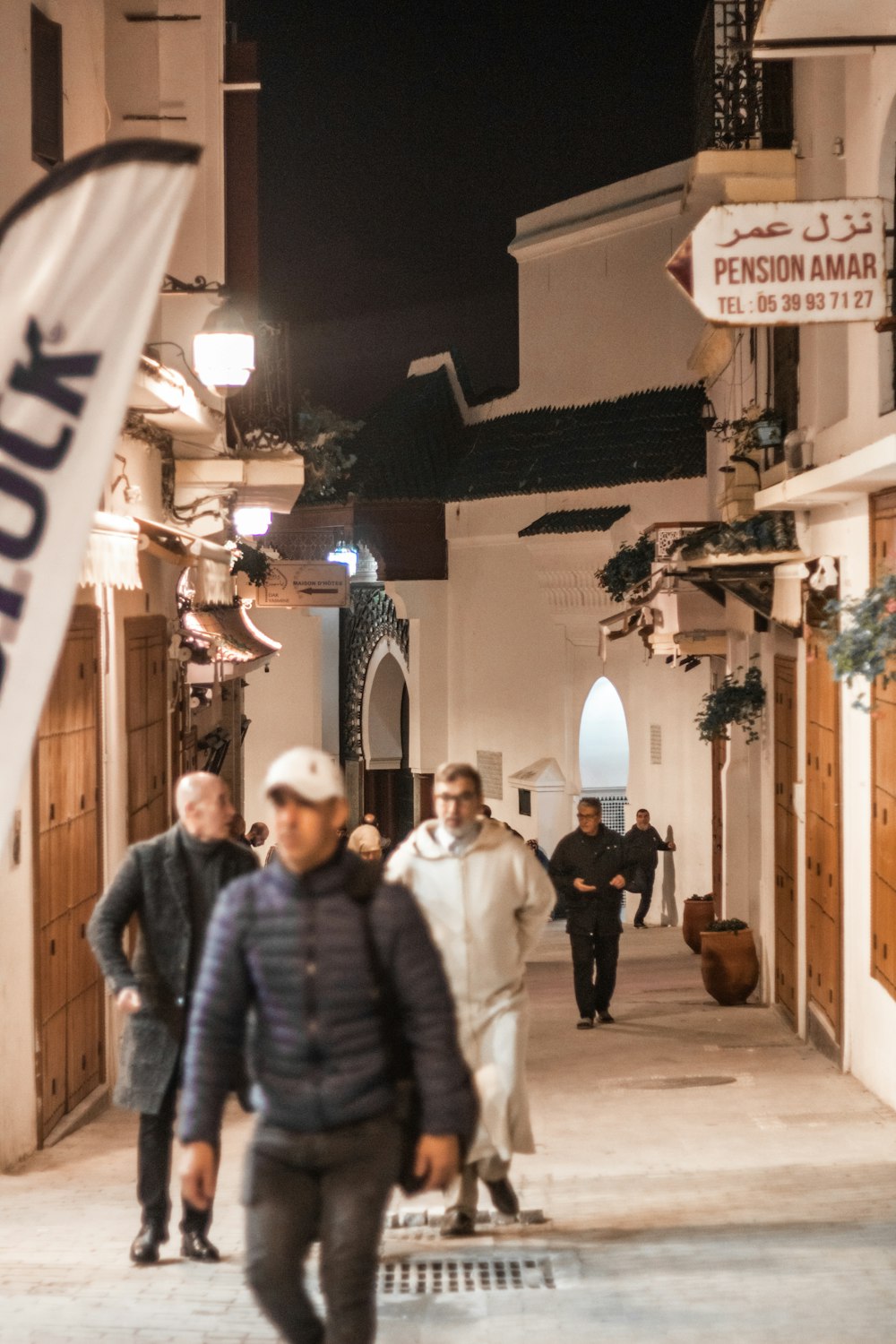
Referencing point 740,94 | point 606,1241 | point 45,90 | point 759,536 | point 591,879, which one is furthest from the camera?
point 740,94

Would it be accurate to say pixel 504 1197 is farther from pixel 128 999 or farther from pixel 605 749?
pixel 605 749

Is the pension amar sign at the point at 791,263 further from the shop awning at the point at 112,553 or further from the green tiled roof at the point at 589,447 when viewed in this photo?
the green tiled roof at the point at 589,447

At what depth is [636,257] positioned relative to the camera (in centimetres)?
2473

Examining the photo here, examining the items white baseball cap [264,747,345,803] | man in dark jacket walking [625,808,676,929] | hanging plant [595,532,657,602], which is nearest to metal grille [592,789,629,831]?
man in dark jacket walking [625,808,676,929]

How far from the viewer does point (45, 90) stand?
9516 mm

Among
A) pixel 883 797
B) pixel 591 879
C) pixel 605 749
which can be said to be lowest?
pixel 591 879

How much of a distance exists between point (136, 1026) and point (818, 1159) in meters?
3.58

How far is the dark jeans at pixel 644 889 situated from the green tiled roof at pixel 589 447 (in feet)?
18.2

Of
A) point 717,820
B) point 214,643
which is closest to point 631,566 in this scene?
point 717,820

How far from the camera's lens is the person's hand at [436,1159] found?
4109 millimetres

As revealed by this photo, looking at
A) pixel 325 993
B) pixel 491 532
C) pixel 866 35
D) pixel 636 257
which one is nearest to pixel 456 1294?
pixel 325 993

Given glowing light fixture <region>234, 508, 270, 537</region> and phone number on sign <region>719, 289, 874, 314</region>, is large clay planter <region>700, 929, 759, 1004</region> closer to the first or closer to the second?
glowing light fixture <region>234, 508, 270, 537</region>

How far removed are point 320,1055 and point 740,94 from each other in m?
11.4

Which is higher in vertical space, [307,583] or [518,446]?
[518,446]
